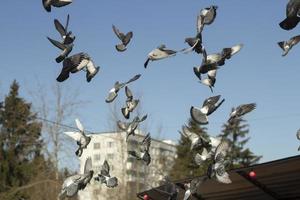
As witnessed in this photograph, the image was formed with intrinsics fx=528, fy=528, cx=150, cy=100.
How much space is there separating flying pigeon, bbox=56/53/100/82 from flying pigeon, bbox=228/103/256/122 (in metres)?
0.98

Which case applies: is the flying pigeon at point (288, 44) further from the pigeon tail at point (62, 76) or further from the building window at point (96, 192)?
the building window at point (96, 192)

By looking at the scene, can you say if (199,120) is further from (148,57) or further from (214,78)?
(148,57)

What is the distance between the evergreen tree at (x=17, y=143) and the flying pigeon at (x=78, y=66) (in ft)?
108

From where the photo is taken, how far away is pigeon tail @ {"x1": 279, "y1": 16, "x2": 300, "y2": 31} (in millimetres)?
2854

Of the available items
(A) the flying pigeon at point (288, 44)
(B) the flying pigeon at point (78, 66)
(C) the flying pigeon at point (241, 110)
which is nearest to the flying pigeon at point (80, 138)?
(B) the flying pigeon at point (78, 66)

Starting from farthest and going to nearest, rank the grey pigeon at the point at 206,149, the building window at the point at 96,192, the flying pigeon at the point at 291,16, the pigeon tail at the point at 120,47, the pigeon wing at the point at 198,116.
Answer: the building window at the point at 96,192, the grey pigeon at the point at 206,149, the pigeon tail at the point at 120,47, the pigeon wing at the point at 198,116, the flying pigeon at the point at 291,16

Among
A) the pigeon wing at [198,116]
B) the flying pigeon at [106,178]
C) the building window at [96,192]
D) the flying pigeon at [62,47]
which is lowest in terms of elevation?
the flying pigeon at [106,178]

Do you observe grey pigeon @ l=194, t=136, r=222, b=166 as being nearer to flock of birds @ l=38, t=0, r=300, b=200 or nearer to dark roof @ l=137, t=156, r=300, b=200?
flock of birds @ l=38, t=0, r=300, b=200

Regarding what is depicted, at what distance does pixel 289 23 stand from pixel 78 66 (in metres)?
1.40

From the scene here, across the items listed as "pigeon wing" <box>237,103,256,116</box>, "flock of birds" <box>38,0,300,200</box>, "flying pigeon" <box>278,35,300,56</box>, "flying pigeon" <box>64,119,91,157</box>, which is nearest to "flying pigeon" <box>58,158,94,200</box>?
"flock of birds" <box>38,0,300,200</box>

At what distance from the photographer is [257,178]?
708 cm

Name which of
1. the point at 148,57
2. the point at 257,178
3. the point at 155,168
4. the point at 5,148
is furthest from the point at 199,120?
the point at 5,148

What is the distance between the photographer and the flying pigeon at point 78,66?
11.0 ft

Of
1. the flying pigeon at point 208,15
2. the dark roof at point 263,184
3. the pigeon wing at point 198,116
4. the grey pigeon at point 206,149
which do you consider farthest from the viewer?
the dark roof at point 263,184
